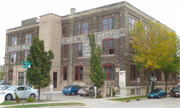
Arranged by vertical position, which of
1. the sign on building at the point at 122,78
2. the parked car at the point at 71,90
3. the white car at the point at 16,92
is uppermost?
the sign on building at the point at 122,78

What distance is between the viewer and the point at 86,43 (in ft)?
110

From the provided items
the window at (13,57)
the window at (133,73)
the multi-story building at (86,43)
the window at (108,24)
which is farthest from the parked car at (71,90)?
the window at (13,57)

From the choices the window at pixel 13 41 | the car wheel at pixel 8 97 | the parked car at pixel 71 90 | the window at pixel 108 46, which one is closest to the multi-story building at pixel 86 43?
the window at pixel 108 46

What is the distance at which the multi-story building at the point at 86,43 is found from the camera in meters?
29.6

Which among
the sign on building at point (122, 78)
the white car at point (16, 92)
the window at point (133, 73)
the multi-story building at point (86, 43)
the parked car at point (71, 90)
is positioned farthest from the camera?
the window at point (133, 73)

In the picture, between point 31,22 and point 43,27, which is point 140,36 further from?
point 31,22

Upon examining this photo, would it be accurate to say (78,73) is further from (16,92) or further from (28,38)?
(28,38)

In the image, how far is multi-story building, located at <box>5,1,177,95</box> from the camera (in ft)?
97.0

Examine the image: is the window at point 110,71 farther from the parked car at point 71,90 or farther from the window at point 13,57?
the window at point 13,57

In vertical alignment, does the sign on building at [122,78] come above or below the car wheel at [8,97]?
above

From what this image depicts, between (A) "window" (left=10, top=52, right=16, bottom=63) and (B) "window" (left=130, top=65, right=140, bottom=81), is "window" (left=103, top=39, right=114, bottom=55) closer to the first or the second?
(B) "window" (left=130, top=65, right=140, bottom=81)

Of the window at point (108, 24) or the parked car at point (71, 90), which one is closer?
the parked car at point (71, 90)

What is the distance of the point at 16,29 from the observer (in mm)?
44906

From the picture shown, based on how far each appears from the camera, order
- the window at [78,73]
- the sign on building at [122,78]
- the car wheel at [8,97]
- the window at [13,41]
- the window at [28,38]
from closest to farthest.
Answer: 1. the car wheel at [8,97]
2. the sign on building at [122,78]
3. the window at [78,73]
4. the window at [28,38]
5. the window at [13,41]
